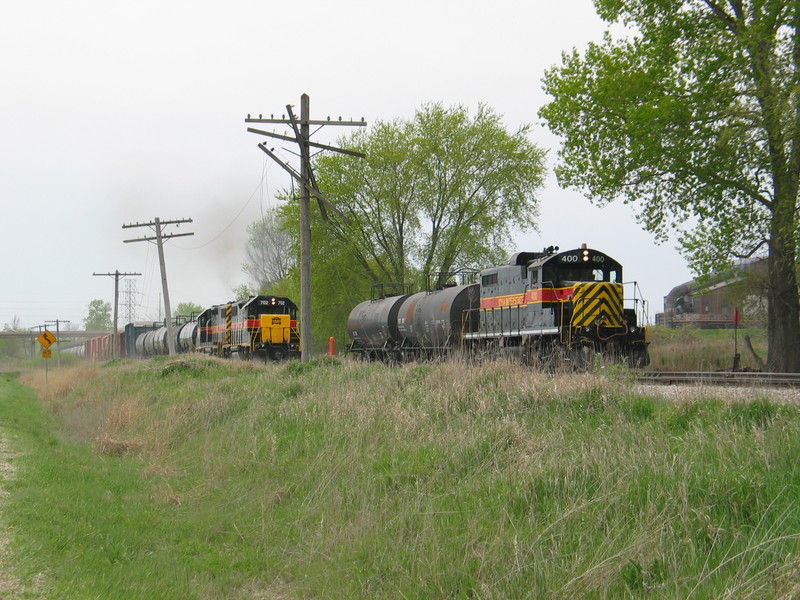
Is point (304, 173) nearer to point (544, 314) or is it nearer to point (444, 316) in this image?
point (444, 316)

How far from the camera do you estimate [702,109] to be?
64.8 feet

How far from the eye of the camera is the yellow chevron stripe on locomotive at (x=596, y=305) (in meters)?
16.2

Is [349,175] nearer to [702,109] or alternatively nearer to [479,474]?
[702,109]

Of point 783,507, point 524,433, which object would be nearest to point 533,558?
point 783,507

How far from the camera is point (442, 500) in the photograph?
6828mm

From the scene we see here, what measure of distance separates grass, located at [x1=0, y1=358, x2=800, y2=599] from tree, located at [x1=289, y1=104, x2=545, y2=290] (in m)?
28.0

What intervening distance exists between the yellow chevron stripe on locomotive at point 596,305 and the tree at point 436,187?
23.1 meters

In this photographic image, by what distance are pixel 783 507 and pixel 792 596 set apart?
131 cm

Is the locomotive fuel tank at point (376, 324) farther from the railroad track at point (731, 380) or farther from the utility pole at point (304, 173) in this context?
the railroad track at point (731, 380)

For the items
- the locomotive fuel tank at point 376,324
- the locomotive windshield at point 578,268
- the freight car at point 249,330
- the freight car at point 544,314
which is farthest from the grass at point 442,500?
the freight car at point 249,330

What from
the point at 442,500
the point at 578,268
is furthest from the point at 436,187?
the point at 442,500

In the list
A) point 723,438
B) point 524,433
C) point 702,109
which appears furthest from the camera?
point 702,109

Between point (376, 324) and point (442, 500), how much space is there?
1983 centimetres

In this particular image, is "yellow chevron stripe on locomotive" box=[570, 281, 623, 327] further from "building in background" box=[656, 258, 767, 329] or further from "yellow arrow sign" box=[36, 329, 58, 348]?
"yellow arrow sign" box=[36, 329, 58, 348]
